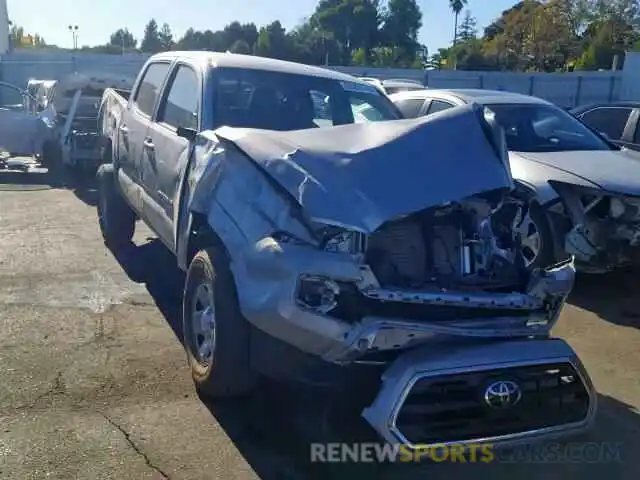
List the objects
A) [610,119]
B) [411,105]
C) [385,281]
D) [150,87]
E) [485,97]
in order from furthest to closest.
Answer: [610,119]
[411,105]
[485,97]
[150,87]
[385,281]

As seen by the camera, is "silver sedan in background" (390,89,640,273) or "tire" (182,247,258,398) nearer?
"tire" (182,247,258,398)

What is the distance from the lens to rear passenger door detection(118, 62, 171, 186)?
6223 mm

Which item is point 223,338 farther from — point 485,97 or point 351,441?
point 485,97

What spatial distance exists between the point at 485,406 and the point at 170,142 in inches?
121

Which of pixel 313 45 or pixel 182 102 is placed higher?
pixel 313 45

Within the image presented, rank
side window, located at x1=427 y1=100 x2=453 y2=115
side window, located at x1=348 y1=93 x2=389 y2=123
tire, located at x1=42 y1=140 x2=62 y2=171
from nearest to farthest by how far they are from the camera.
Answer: side window, located at x1=348 y1=93 x2=389 y2=123 → side window, located at x1=427 y1=100 x2=453 y2=115 → tire, located at x1=42 y1=140 x2=62 y2=171

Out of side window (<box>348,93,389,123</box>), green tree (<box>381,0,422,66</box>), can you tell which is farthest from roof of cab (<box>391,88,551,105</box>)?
green tree (<box>381,0,422,66</box>)

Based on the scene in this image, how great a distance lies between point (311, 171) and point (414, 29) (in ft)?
254

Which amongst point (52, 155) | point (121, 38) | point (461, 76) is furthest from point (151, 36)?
point (52, 155)

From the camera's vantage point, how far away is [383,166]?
148 inches

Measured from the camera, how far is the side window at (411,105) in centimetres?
874

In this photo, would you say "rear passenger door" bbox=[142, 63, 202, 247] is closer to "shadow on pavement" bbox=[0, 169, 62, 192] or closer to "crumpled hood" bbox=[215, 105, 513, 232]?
"crumpled hood" bbox=[215, 105, 513, 232]

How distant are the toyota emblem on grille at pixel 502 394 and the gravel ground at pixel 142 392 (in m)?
0.50

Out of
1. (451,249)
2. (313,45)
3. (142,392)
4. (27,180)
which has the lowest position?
(27,180)
